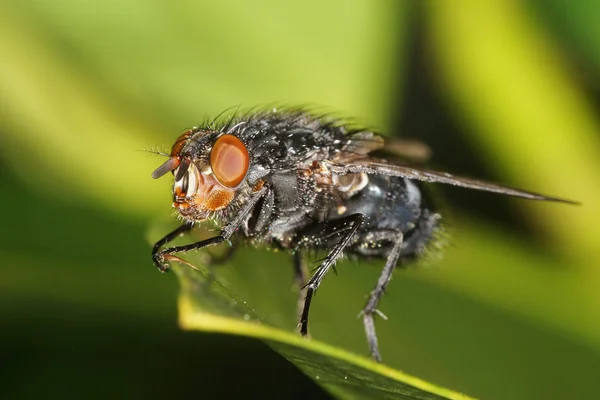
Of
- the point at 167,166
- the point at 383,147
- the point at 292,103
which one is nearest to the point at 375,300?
the point at 383,147

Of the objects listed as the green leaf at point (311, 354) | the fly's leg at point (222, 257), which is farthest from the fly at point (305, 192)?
the green leaf at point (311, 354)

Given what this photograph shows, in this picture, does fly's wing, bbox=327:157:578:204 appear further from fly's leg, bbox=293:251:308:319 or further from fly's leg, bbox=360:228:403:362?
fly's leg, bbox=293:251:308:319

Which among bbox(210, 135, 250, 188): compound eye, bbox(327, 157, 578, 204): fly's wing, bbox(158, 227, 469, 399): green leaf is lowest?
bbox(158, 227, 469, 399): green leaf

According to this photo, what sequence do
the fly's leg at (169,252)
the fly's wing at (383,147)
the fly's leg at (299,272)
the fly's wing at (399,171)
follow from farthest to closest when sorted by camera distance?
the fly's leg at (299,272)
the fly's wing at (383,147)
the fly's wing at (399,171)
the fly's leg at (169,252)

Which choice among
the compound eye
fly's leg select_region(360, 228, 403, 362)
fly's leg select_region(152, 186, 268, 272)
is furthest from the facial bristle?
fly's leg select_region(360, 228, 403, 362)

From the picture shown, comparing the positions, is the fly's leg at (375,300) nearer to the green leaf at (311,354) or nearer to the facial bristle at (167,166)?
the green leaf at (311,354)

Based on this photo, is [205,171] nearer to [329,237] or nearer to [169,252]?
[169,252]
